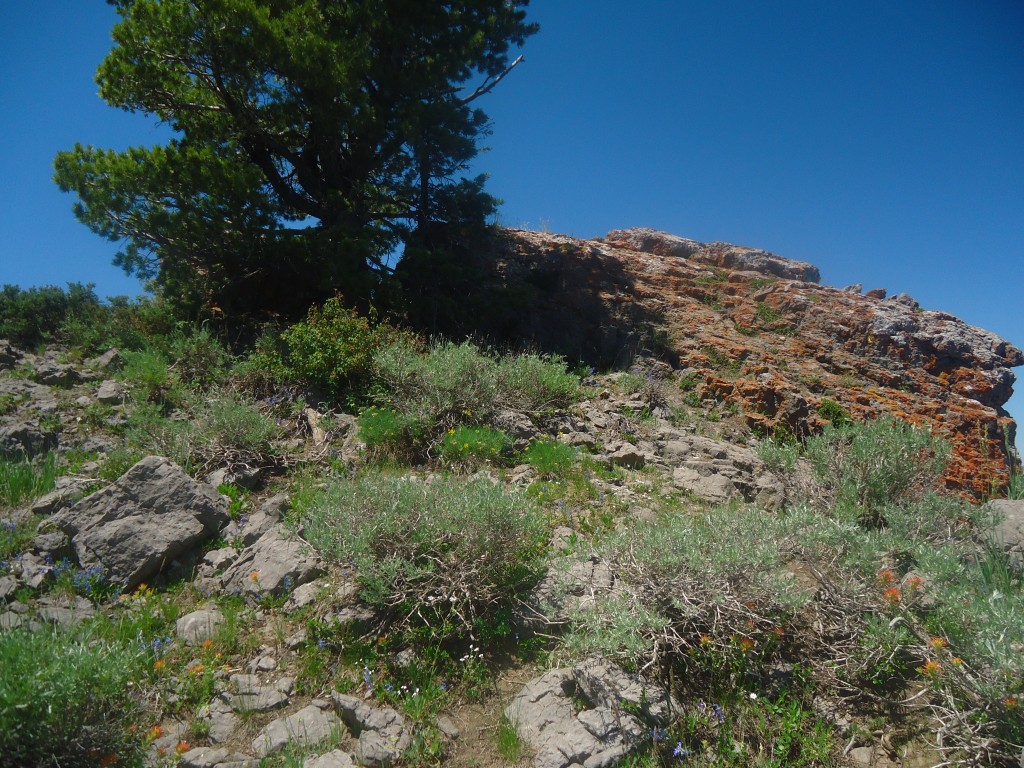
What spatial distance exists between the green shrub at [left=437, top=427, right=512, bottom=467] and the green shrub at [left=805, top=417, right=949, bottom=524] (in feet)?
9.45

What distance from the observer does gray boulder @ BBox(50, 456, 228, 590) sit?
11.7 ft

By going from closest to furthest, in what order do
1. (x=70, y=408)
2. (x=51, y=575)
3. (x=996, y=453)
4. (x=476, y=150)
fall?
(x=51, y=575), (x=70, y=408), (x=996, y=453), (x=476, y=150)

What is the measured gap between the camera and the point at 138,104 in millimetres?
7797

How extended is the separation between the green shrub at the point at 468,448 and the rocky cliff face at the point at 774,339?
12.7ft

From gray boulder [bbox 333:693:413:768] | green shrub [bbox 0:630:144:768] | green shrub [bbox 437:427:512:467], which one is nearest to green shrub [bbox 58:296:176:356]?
green shrub [bbox 437:427:512:467]

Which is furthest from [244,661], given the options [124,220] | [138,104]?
[138,104]

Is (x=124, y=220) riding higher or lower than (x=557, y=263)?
lower

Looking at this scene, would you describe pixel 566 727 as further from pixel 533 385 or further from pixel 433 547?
pixel 533 385

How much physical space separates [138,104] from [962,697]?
1051 cm

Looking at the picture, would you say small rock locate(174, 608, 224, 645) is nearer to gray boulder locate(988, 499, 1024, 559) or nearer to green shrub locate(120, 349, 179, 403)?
green shrub locate(120, 349, 179, 403)

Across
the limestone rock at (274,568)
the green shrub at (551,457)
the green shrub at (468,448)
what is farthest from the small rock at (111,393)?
the green shrub at (551,457)

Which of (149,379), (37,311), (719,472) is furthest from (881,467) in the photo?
(37,311)

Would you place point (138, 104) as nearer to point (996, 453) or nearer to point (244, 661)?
Result: point (244, 661)

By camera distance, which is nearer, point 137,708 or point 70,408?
point 137,708
